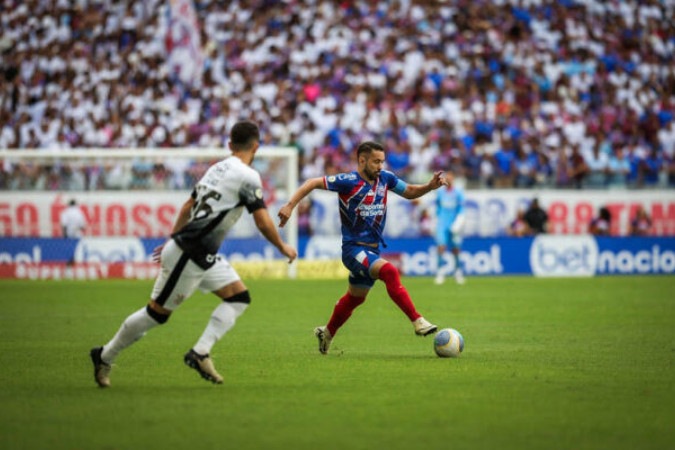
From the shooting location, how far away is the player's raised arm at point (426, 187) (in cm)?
1239

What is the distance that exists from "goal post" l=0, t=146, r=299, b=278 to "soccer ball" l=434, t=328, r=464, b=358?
17343mm

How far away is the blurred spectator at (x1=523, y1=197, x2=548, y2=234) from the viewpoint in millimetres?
31609

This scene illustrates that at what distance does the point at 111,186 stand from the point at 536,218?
1134 cm

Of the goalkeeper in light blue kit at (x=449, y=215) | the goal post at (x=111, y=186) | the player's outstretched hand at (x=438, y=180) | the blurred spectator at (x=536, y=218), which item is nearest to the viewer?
the player's outstretched hand at (x=438, y=180)

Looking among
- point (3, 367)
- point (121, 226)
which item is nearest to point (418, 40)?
point (121, 226)

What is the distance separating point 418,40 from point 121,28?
30.0 ft

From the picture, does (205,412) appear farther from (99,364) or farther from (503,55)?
(503,55)

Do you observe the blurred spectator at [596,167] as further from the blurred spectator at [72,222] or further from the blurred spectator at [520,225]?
the blurred spectator at [72,222]

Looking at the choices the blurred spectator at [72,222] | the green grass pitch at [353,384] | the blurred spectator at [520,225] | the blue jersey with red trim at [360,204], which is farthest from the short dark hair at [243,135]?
the blurred spectator at [520,225]

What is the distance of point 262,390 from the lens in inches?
382

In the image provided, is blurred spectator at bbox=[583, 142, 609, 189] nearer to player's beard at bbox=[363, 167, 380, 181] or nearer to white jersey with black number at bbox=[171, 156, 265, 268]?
player's beard at bbox=[363, 167, 380, 181]

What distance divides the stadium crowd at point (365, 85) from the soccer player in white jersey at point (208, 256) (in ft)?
67.0

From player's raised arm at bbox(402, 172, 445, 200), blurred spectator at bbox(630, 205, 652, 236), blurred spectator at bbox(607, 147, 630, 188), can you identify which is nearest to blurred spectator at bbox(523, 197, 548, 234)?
blurred spectator at bbox(607, 147, 630, 188)

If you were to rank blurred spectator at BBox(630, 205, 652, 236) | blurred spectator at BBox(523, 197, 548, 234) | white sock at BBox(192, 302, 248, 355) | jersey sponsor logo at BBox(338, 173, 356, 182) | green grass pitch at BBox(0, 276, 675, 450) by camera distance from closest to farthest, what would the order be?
green grass pitch at BBox(0, 276, 675, 450) < white sock at BBox(192, 302, 248, 355) < jersey sponsor logo at BBox(338, 173, 356, 182) < blurred spectator at BBox(523, 197, 548, 234) < blurred spectator at BBox(630, 205, 652, 236)
